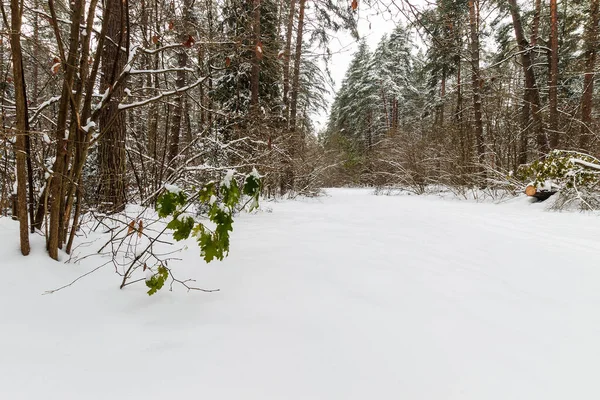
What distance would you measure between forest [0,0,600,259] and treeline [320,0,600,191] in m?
0.06

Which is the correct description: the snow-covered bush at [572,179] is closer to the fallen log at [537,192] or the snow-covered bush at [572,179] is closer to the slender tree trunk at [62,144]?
the fallen log at [537,192]

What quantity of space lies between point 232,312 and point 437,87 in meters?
21.7

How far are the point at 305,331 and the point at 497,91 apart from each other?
9.88 metres

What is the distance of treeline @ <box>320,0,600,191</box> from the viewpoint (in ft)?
13.7

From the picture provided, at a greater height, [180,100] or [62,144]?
[180,100]

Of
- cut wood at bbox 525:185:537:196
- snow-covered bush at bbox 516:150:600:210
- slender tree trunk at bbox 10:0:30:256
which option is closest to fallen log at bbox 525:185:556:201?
cut wood at bbox 525:185:537:196

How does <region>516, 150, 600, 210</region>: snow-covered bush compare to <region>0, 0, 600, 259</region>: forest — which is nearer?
<region>0, 0, 600, 259</region>: forest

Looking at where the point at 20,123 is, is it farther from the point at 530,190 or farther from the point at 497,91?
the point at 497,91

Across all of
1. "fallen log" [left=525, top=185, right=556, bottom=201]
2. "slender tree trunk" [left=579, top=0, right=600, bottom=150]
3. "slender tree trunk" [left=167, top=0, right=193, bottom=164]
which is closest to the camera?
"slender tree trunk" [left=167, top=0, right=193, bottom=164]

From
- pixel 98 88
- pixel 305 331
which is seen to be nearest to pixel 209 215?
pixel 305 331

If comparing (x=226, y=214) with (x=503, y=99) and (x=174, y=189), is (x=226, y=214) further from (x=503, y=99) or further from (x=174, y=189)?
(x=503, y=99)

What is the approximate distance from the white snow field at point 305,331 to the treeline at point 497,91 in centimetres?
161

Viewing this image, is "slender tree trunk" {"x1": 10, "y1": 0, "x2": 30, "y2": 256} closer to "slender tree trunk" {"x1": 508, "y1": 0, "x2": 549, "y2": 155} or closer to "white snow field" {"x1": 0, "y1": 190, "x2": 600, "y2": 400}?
"white snow field" {"x1": 0, "y1": 190, "x2": 600, "y2": 400}

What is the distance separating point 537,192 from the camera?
593cm
